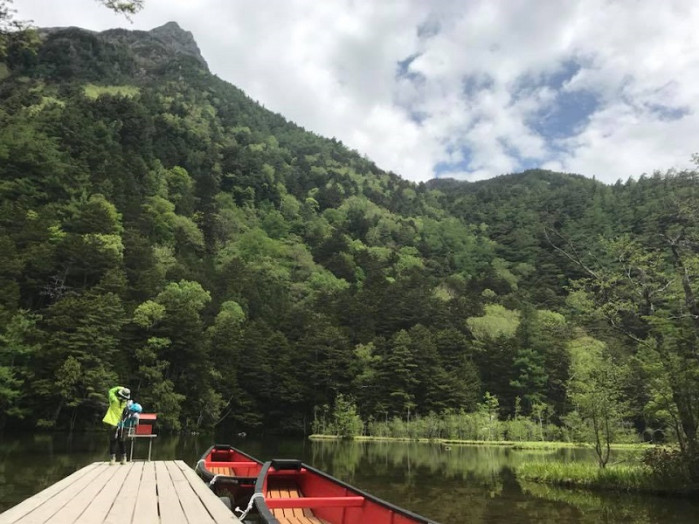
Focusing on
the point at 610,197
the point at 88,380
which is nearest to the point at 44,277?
the point at 88,380

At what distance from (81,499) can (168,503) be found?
1066 mm

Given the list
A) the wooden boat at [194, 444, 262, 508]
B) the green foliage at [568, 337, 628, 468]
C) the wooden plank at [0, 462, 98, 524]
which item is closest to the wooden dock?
the wooden plank at [0, 462, 98, 524]

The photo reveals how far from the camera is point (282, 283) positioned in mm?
86812

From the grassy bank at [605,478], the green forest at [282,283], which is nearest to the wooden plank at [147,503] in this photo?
the green forest at [282,283]

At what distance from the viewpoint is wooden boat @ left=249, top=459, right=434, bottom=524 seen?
5808 mm

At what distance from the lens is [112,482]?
736 cm

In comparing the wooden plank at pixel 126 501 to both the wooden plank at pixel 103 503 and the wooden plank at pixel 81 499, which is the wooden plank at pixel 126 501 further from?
the wooden plank at pixel 81 499

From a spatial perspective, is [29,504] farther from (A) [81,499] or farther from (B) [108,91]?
(B) [108,91]

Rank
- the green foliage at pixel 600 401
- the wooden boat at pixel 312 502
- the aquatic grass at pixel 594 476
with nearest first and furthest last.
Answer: the wooden boat at pixel 312 502, the aquatic grass at pixel 594 476, the green foliage at pixel 600 401

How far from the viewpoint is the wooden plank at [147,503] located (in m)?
4.84

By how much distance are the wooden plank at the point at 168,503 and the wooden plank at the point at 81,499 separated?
0.76m

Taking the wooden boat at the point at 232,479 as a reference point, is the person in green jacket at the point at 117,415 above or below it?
above

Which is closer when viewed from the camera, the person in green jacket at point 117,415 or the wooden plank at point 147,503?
the wooden plank at point 147,503

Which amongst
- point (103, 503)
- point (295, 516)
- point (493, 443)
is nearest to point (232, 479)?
point (295, 516)
